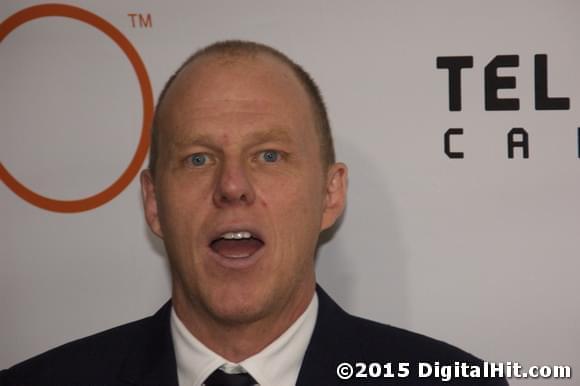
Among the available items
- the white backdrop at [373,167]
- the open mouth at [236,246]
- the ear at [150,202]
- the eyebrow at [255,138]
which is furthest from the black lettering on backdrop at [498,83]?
the ear at [150,202]

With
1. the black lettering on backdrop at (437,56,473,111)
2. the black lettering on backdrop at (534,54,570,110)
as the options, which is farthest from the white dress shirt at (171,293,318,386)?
the black lettering on backdrop at (534,54,570,110)

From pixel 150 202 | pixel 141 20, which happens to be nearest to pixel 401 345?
pixel 150 202

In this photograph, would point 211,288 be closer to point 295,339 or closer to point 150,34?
point 295,339

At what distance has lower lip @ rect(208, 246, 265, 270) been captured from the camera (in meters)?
1.33

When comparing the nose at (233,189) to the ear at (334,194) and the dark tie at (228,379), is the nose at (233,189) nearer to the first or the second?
the ear at (334,194)

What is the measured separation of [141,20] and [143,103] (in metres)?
0.18

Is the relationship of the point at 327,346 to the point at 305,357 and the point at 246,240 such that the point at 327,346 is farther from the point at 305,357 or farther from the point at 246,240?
the point at 246,240

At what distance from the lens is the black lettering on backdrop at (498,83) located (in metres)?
1.61

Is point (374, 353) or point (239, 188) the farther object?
point (374, 353)

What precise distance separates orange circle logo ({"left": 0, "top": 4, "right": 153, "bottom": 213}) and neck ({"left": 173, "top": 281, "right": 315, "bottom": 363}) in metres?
0.40

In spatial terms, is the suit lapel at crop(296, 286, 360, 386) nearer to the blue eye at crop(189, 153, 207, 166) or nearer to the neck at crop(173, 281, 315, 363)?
the neck at crop(173, 281, 315, 363)

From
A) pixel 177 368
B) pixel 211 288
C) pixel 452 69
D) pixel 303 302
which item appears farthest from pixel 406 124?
pixel 177 368

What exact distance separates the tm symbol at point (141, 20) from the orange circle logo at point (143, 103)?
39 mm

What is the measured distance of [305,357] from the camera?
1.38 m
